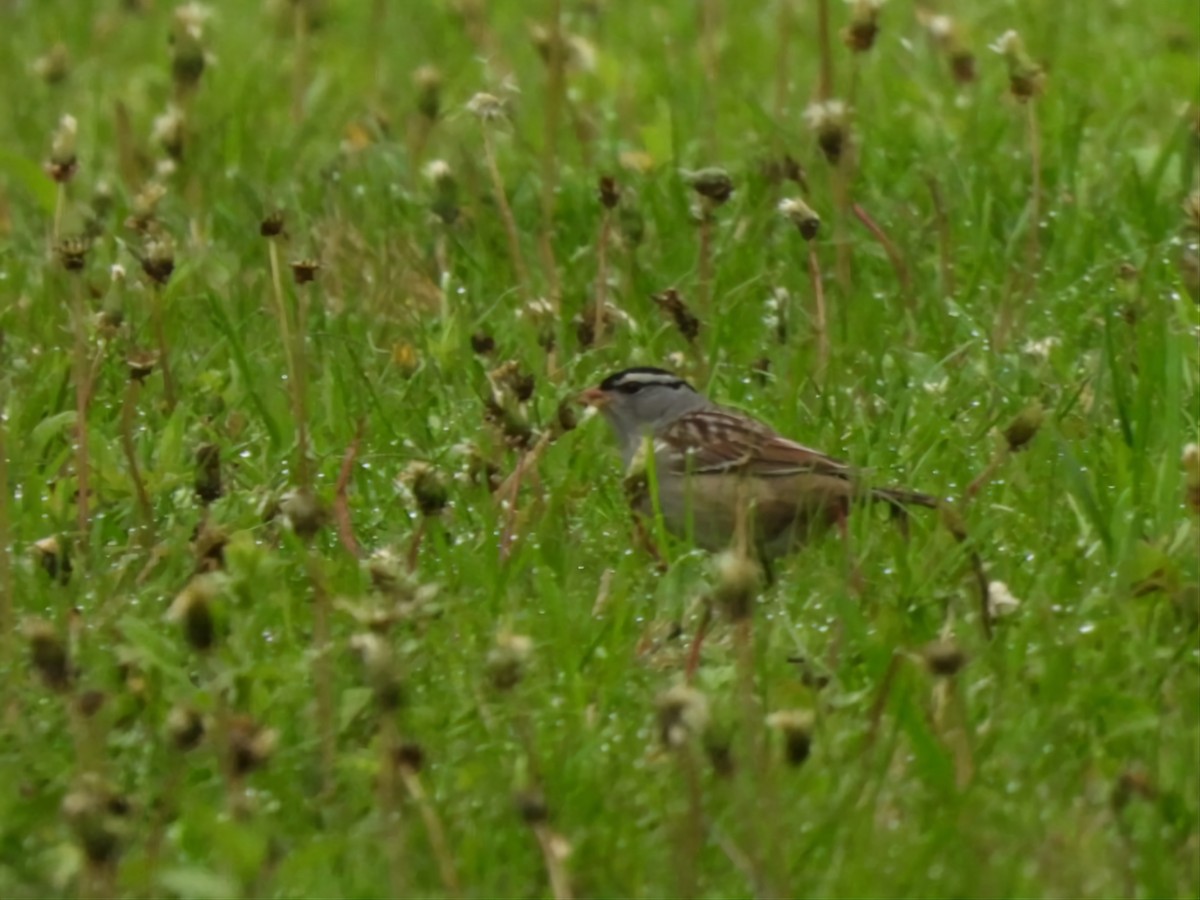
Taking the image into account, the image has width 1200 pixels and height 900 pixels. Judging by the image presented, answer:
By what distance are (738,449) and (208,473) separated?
1.04m

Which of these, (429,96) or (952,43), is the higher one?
(429,96)

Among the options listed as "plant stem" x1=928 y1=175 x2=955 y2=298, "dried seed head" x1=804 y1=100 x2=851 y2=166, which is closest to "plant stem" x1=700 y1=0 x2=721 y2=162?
"plant stem" x1=928 y1=175 x2=955 y2=298

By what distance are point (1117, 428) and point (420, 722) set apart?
195 centimetres

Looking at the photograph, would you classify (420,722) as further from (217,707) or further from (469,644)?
(217,707)

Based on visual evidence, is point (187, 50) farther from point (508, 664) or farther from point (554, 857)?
point (554, 857)

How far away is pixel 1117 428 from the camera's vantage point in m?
5.41

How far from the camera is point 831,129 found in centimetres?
577

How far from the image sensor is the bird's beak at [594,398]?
550 centimetres

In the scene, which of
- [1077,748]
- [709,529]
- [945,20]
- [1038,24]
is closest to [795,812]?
[1077,748]

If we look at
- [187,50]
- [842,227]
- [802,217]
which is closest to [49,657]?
[802,217]

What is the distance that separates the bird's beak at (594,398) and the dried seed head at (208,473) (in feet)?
2.71

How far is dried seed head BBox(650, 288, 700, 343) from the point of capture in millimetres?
5438

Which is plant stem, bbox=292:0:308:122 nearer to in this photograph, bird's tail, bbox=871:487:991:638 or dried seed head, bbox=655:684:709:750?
bird's tail, bbox=871:487:991:638

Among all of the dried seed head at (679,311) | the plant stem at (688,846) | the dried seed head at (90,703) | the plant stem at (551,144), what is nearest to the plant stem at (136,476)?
the dried seed head at (679,311)
